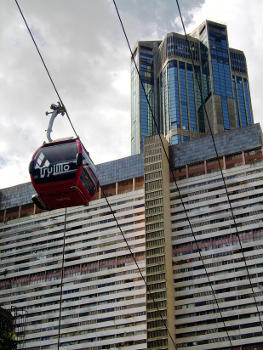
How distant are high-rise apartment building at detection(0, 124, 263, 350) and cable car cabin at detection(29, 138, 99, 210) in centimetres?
6700

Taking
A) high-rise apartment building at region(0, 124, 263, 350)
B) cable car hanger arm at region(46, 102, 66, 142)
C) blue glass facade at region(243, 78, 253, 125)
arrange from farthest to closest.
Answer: blue glass facade at region(243, 78, 253, 125) → high-rise apartment building at region(0, 124, 263, 350) → cable car hanger arm at region(46, 102, 66, 142)

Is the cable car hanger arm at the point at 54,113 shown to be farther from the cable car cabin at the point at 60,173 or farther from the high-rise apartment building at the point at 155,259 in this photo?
the high-rise apartment building at the point at 155,259

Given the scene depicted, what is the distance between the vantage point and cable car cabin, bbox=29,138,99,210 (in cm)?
3672

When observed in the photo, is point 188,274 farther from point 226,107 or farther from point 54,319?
point 226,107

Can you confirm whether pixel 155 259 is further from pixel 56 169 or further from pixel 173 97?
pixel 173 97

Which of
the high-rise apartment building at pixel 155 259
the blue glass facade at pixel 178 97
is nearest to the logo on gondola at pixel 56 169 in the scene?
the high-rise apartment building at pixel 155 259

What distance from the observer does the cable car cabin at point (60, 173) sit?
36.7 metres

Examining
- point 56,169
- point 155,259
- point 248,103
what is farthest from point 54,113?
point 248,103


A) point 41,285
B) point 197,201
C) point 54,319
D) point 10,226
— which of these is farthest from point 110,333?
point 10,226

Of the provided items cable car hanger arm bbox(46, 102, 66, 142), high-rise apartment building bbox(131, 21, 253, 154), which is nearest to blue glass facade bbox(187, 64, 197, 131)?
high-rise apartment building bbox(131, 21, 253, 154)

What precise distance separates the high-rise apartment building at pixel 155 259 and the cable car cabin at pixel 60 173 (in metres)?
67.0

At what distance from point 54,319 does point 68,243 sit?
673 inches

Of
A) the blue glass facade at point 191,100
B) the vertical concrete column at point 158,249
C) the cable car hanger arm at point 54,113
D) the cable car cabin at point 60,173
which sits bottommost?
the cable car cabin at point 60,173

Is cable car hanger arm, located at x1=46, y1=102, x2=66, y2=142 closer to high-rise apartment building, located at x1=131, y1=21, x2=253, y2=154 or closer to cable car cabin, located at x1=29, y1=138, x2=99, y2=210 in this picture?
cable car cabin, located at x1=29, y1=138, x2=99, y2=210
